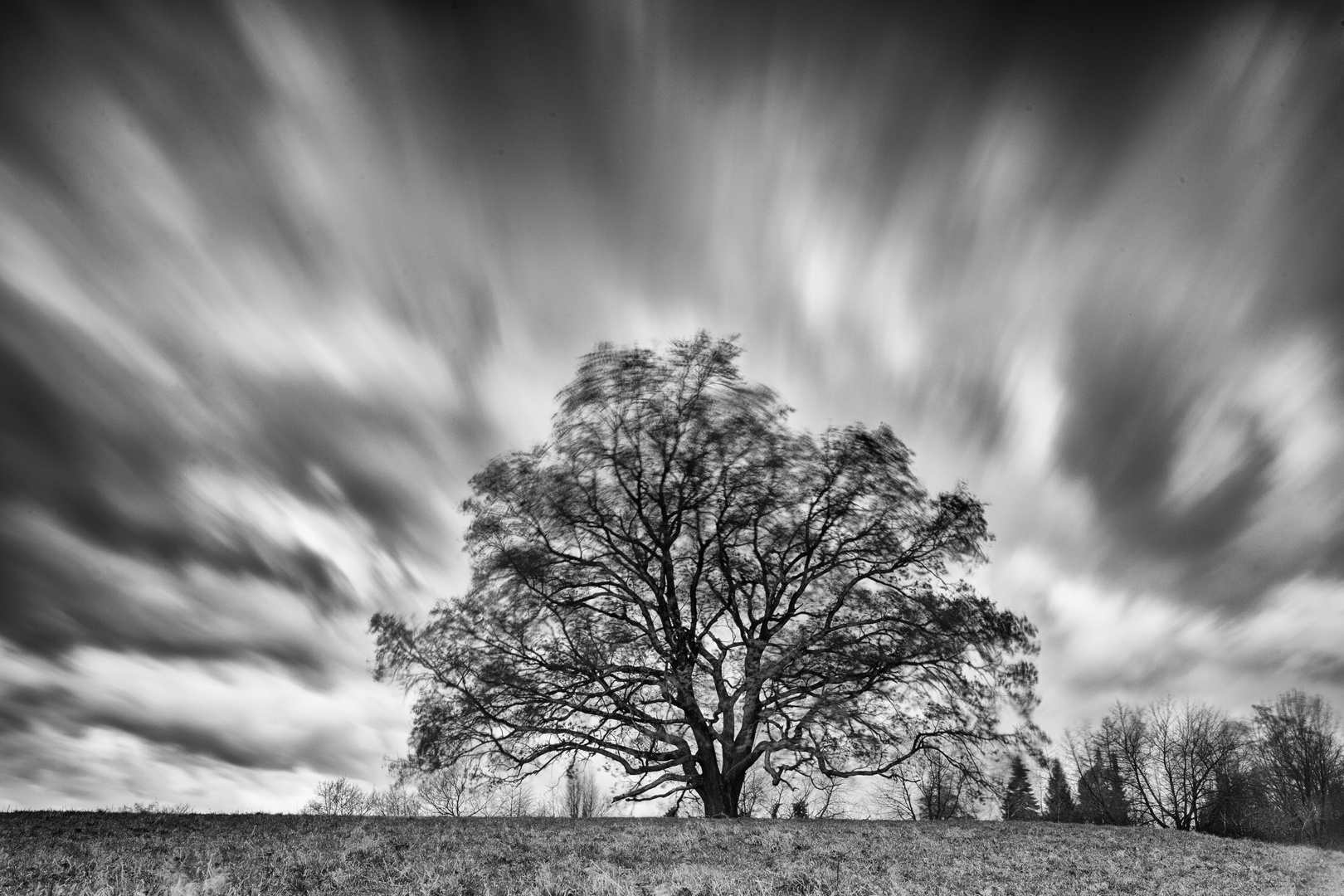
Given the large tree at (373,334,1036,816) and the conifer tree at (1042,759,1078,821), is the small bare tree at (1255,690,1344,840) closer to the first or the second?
the conifer tree at (1042,759,1078,821)

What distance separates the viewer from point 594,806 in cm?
4122

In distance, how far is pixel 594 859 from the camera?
7.99 metres

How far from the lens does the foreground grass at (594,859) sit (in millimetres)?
6152

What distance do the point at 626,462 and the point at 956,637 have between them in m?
9.21

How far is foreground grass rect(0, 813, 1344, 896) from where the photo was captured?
A: 6.15 meters

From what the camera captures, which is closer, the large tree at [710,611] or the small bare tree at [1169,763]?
the large tree at [710,611]

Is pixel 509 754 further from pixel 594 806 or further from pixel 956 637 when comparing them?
pixel 594 806

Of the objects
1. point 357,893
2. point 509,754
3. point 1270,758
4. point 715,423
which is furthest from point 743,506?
point 1270,758

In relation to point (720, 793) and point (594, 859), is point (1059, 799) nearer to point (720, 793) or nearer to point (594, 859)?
point (720, 793)

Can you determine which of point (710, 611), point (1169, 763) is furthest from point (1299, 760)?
point (710, 611)

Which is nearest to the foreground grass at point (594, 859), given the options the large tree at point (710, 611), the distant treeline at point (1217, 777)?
the large tree at point (710, 611)

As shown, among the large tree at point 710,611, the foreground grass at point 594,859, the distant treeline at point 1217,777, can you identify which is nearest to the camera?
the foreground grass at point 594,859

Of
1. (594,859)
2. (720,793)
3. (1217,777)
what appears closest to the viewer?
(594,859)

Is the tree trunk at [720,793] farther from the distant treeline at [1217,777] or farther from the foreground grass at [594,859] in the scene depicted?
the distant treeline at [1217,777]
